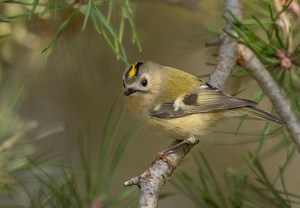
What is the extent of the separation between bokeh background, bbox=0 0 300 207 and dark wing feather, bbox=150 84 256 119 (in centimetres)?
7

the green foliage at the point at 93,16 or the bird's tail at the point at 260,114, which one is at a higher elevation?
the green foliage at the point at 93,16

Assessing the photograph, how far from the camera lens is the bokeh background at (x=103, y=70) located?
1.97 metres

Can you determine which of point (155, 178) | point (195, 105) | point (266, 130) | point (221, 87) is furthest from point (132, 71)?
point (155, 178)

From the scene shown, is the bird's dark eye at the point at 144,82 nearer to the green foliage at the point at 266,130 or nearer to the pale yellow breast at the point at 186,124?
the pale yellow breast at the point at 186,124

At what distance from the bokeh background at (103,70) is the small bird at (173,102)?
0.21ft

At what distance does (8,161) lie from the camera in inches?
60.3

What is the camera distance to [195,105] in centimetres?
181

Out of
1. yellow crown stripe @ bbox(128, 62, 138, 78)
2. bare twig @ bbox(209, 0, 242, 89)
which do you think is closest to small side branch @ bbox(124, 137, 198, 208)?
bare twig @ bbox(209, 0, 242, 89)

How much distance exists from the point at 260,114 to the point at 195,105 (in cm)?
27

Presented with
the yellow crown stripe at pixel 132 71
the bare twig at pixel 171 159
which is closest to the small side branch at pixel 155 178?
the bare twig at pixel 171 159

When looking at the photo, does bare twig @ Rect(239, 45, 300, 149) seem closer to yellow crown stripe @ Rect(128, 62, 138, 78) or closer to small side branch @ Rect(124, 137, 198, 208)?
small side branch @ Rect(124, 137, 198, 208)

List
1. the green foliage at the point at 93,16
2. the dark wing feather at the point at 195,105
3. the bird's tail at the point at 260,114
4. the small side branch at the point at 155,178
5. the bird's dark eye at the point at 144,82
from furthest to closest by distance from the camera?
the bird's dark eye at the point at 144,82, the dark wing feather at the point at 195,105, the bird's tail at the point at 260,114, the green foliage at the point at 93,16, the small side branch at the point at 155,178

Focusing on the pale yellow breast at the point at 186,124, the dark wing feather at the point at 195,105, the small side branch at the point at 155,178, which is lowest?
the small side branch at the point at 155,178

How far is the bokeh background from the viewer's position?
1969 millimetres
